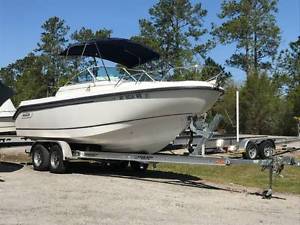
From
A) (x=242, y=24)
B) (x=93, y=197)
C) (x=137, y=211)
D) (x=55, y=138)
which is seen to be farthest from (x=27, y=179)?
(x=242, y=24)

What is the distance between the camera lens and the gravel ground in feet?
26.3

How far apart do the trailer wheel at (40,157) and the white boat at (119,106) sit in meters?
0.36

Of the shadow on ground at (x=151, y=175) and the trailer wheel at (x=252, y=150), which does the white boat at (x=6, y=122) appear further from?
the trailer wheel at (x=252, y=150)

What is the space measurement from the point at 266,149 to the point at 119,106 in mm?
6880

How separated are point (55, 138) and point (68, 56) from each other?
2.35 meters

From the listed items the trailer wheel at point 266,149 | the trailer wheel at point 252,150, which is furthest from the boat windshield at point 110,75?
the trailer wheel at point 266,149

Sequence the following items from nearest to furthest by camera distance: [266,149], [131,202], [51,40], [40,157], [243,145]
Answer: [131,202] → [40,157] → [243,145] → [266,149] → [51,40]

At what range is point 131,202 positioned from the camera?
30.7 feet

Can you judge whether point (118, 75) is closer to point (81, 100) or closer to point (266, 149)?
point (81, 100)

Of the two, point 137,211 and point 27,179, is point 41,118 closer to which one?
point 27,179

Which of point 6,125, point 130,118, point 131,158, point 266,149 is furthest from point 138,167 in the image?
point 6,125

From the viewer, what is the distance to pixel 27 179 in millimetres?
12352

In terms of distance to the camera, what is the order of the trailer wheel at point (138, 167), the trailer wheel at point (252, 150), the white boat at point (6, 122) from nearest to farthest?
1. the trailer wheel at point (138, 167)
2. the trailer wheel at point (252, 150)
3. the white boat at point (6, 122)

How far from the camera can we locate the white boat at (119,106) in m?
11.8
